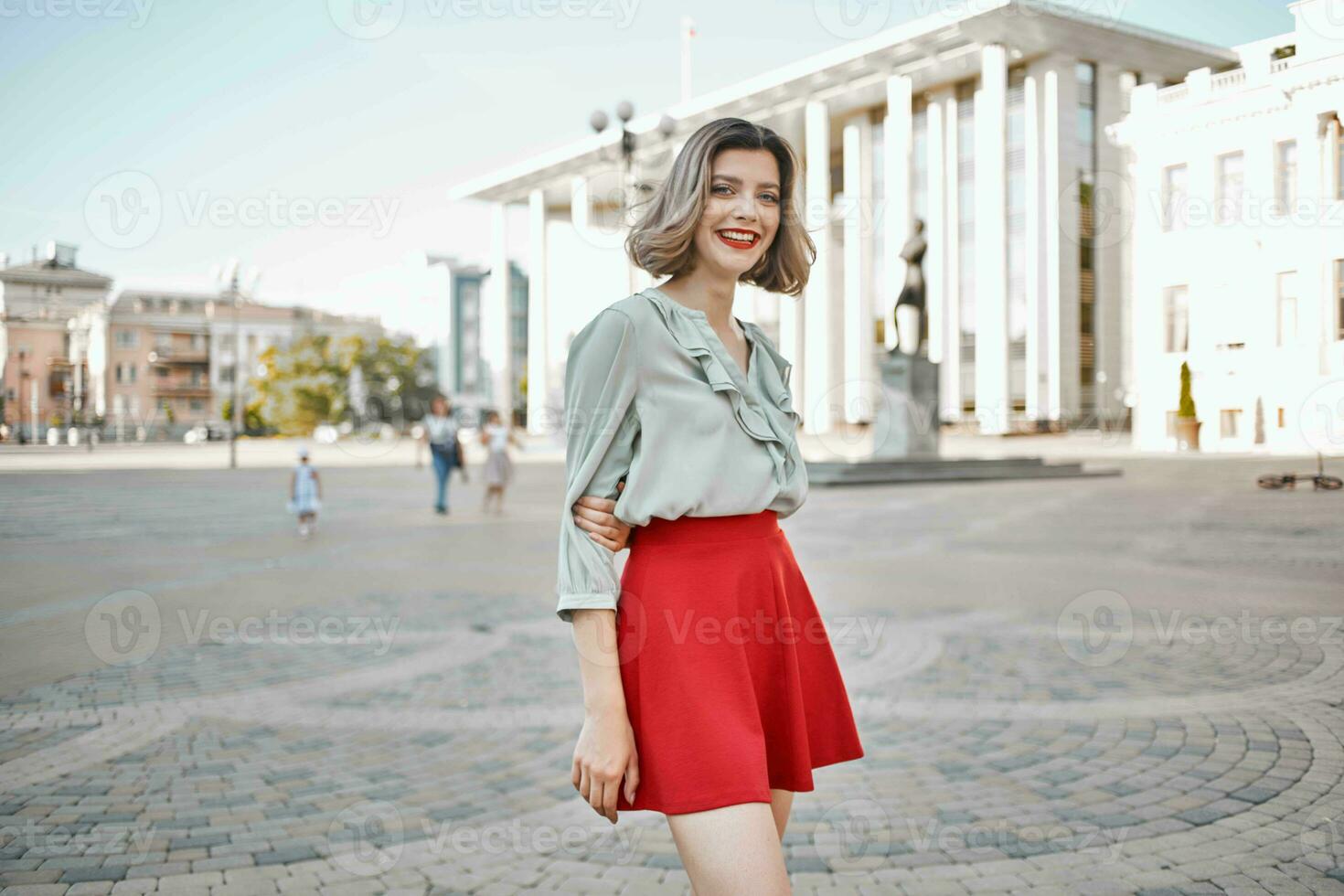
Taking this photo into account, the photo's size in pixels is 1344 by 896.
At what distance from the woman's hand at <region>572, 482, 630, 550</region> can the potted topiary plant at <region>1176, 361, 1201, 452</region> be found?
16.8 ft

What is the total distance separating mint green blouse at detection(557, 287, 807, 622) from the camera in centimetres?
215

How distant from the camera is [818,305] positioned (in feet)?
188

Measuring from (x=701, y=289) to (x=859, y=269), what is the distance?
5393 cm

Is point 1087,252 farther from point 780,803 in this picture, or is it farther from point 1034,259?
point 780,803

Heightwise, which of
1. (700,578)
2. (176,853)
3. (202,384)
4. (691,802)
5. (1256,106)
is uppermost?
(1256,106)

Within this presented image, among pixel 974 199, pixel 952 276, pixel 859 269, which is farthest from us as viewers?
pixel 859 269

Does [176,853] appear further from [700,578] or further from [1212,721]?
[1212,721]

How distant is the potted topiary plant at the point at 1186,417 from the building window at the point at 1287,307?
87 cm

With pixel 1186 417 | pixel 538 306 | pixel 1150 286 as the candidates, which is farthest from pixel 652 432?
pixel 538 306

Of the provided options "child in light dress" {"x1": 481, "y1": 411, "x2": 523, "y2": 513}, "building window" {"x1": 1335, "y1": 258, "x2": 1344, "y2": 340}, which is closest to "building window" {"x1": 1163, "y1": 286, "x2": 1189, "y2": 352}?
"building window" {"x1": 1335, "y1": 258, "x2": 1344, "y2": 340}

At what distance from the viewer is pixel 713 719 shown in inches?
84.2

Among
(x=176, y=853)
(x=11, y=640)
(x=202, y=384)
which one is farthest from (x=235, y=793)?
(x=202, y=384)

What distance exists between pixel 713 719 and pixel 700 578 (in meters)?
0.27

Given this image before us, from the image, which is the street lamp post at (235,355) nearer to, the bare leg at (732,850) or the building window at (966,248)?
the bare leg at (732,850)
